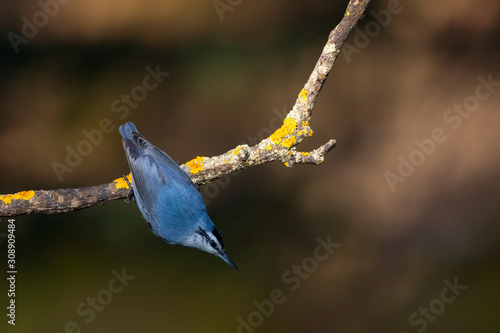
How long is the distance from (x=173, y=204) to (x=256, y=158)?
0.56m

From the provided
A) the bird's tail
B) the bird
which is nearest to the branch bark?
the bird

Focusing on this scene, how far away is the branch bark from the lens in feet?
7.79

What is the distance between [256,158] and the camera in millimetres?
2541

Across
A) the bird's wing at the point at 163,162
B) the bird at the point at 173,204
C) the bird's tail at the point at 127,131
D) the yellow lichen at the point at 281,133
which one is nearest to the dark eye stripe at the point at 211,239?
the bird at the point at 173,204

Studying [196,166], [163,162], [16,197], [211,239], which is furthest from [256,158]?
[16,197]

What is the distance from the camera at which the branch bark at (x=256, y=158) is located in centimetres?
237

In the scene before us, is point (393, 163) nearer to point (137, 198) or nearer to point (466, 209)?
point (466, 209)

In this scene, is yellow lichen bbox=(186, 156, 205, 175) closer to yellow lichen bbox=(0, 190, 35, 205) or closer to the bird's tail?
the bird's tail

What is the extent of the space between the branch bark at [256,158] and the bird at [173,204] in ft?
0.36

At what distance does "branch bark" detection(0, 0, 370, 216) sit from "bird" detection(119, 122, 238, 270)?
4.4 inches

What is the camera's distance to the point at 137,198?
2.69 m

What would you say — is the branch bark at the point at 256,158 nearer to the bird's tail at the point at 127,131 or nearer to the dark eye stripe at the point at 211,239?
the dark eye stripe at the point at 211,239

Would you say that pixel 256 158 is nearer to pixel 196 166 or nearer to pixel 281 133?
pixel 281 133

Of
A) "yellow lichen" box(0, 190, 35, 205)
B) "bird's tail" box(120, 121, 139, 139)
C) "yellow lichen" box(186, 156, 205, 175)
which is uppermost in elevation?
"bird's tail" box(120, 121, 139, 139)
